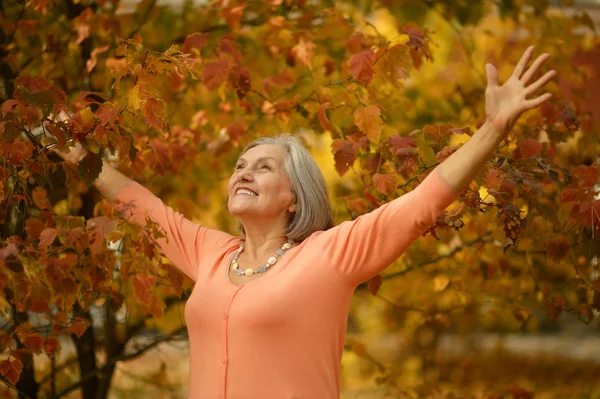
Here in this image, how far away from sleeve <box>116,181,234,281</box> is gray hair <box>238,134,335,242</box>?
33 cm

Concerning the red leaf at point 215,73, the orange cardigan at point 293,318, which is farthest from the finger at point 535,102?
the red leaf at point 215,73

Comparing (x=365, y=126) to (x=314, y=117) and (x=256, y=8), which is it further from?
(x=256, y=8)

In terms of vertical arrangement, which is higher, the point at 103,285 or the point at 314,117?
the point at 314,117

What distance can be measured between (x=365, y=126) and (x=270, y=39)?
912 millimetres

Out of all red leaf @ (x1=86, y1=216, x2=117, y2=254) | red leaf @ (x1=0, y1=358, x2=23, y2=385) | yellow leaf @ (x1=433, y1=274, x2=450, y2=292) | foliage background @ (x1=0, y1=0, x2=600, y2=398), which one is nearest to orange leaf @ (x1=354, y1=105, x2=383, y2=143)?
foliage background @ (x1=0, y1=0, x2=600, y2=398)

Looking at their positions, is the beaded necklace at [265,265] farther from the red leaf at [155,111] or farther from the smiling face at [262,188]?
the red leaf at [155,111]

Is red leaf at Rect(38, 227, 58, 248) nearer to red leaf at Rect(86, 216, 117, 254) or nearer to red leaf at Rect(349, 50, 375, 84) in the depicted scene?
red leaf at Rect(86, 216, 117, 254)

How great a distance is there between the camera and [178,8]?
5.02 meters

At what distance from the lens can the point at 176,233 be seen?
2994 millimetres

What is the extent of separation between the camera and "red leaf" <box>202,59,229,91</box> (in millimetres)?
3213

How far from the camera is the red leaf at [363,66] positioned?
2984 mm

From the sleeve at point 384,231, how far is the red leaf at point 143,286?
59 cm

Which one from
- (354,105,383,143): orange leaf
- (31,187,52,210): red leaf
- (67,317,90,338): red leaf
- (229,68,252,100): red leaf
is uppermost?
(354,105,383,143): orange leaf

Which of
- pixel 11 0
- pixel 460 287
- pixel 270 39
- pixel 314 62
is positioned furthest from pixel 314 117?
pixel 11 0
